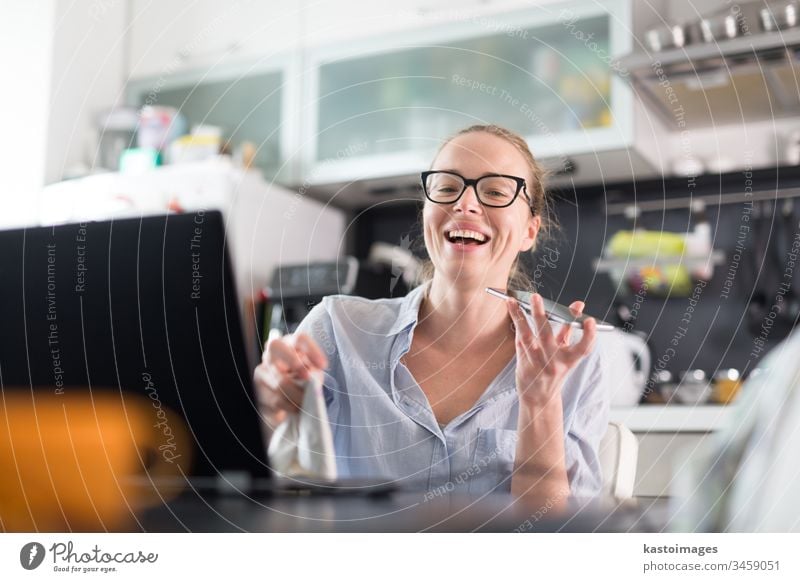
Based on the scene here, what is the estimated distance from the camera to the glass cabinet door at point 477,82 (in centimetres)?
81

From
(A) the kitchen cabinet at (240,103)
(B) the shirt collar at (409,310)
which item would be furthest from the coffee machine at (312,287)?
(A) the kitchen cabinet at (240,103)

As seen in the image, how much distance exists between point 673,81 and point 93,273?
0.83 m

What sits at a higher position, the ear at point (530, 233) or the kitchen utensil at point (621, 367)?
the ear at point (530, 233)

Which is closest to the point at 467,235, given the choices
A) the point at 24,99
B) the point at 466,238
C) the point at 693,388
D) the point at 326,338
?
the point at 466,238

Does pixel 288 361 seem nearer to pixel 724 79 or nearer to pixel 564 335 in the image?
pixel 564 335

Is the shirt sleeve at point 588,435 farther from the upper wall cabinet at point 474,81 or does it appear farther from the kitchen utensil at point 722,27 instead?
the kitchen utensil at point 722,27

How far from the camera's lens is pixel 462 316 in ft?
1.55

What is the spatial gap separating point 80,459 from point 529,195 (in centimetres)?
34

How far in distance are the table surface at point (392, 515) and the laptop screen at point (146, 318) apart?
0.04m

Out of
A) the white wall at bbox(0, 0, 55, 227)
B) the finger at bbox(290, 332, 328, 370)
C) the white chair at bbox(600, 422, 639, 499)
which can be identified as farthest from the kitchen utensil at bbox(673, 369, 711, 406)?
the white wall at bbox(0, 0, 55, 227)

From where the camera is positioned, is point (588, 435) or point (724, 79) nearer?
point (588, 435)

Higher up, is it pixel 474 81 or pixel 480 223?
pixel 474 81
